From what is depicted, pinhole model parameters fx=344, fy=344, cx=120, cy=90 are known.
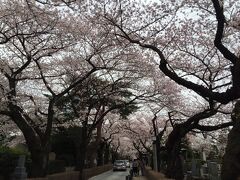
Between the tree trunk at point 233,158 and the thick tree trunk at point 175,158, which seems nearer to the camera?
the tree trunk at point 233,158

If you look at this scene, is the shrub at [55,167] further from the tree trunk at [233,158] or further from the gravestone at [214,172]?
the tree trunk at [233,158]

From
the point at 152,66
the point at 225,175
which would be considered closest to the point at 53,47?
the point at 152,66

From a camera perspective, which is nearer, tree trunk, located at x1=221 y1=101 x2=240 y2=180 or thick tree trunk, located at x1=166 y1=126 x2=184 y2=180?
tree trunk, located at x1=221 y1=101 x2=240 y2=180

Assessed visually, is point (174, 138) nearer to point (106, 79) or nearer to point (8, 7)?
point (106, 79)

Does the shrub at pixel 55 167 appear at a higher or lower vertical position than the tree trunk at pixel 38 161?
higher

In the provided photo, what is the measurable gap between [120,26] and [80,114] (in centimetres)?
1189

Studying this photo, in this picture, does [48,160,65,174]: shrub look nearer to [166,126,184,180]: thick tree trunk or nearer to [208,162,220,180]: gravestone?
[166,126,184,180]: thick tree trunk

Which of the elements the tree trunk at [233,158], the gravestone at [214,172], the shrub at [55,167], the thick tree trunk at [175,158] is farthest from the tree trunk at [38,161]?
the tree trunk at [233,158]

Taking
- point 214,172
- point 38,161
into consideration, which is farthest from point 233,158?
point 38,161

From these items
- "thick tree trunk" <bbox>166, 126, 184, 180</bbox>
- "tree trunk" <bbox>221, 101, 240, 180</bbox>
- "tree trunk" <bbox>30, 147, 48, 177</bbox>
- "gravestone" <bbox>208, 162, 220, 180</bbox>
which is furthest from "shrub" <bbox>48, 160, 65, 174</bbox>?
"tree trunk" <bbox>221, 101, 240, 180</bbox>

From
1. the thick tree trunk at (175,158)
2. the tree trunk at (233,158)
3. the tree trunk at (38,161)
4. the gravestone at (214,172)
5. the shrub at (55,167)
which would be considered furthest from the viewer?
the shrub at (55,167)

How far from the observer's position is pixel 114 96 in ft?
75.8

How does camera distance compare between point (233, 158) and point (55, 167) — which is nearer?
point (233, 158)

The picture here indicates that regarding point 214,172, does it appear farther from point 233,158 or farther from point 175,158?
point 233,158
